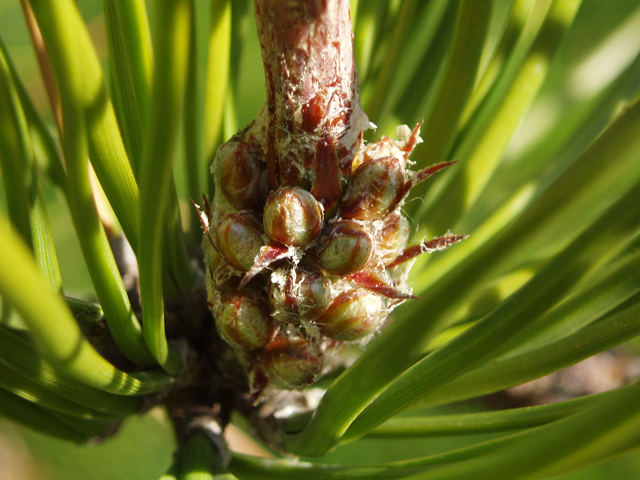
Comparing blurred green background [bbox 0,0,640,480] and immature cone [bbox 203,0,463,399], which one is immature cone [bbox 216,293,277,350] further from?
blurred green background [bbox 0,0,640,480]

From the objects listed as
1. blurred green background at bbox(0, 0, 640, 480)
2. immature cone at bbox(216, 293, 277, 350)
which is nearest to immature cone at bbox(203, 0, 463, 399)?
immature cone at bbox(216, 293, 277, 350)

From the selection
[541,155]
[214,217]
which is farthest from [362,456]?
[214,217]

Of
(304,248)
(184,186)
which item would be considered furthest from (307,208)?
(184,186)

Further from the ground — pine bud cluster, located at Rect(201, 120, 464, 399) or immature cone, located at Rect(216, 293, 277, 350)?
pine bud cluster, located at Rect(201, 120, 464, 399)

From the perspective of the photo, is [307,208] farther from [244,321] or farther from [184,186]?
[184,186]

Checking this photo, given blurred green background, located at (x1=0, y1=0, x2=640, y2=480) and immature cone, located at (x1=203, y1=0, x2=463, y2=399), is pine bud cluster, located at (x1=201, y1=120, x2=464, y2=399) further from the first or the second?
blurred green background, located at (x1=0, y1=0, x2=640, y2=480)

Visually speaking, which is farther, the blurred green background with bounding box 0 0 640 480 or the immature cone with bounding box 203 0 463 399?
the blurred green background with bounding box 0 0 640 480

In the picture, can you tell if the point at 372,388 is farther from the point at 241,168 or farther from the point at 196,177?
the point at 196,177
